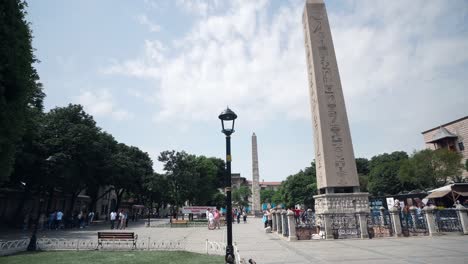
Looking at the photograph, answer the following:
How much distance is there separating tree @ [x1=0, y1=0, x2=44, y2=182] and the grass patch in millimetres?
3408

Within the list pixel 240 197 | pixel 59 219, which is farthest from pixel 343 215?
pixel 240 197

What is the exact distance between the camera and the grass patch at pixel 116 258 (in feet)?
32.9

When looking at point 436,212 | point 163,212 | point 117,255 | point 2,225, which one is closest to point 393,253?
point 436,212

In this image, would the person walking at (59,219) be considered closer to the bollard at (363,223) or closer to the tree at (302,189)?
the bollard at (363,223)

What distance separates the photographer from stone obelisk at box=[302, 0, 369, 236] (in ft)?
53.4

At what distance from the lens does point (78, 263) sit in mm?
9844

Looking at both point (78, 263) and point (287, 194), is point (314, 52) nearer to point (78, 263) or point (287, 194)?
→ point (78, 263)

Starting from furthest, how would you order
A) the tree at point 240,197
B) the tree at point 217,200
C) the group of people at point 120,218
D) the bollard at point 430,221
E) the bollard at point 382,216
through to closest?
the tree at point 240,197, the tree at point 217,200, the group of people at point 120,218, the bollard at point 382,216, the bollard at point 430,221

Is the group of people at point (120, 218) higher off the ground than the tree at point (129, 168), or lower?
lower

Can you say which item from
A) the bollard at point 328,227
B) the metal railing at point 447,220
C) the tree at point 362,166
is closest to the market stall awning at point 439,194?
the metal railing at point 447,220

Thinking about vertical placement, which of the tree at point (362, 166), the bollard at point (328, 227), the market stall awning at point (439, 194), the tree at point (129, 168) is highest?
the tree at point (362, 166)

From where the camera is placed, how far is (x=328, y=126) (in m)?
16.8

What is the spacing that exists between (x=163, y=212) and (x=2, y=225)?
1990 inches

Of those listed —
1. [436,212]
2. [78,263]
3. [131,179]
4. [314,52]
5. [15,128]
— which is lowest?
[78,263]
